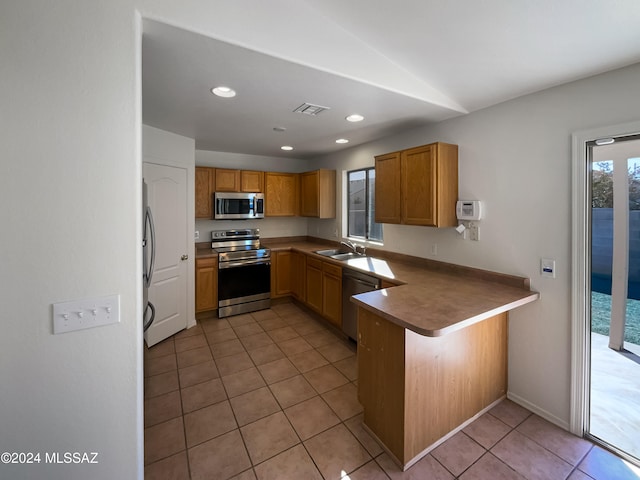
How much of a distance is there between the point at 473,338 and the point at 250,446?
169cm

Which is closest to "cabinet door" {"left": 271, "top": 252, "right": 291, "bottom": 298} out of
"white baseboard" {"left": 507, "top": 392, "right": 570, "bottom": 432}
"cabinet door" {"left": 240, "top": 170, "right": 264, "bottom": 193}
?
"cabinet door" {"left": 240, "top": 170, "right": 264, "bottom": 193}

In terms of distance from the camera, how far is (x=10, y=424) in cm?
98

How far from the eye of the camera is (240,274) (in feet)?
13.1

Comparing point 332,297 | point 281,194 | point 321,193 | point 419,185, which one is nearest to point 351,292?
point 332,297

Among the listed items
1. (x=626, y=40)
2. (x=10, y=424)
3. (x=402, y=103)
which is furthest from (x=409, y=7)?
(x=10, y=424)

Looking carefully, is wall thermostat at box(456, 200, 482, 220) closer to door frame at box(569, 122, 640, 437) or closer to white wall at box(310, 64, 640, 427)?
white wall at box(310, 64, 640, 427)

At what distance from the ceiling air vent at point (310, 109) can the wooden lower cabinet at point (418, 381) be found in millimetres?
1712

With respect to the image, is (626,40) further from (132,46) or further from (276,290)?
(276,290)

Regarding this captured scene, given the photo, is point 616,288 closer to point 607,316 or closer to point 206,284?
point 607,316

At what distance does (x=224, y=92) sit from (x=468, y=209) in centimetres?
225

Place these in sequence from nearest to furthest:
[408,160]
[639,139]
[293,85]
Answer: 1. [639,139]
2. [293,85]
3. [408,160]

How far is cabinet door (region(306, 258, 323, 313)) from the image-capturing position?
3.68 m

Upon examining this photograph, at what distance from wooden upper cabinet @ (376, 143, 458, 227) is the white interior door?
2500 millimetres

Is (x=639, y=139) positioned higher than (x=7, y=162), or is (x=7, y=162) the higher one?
(x=639, y=139)
